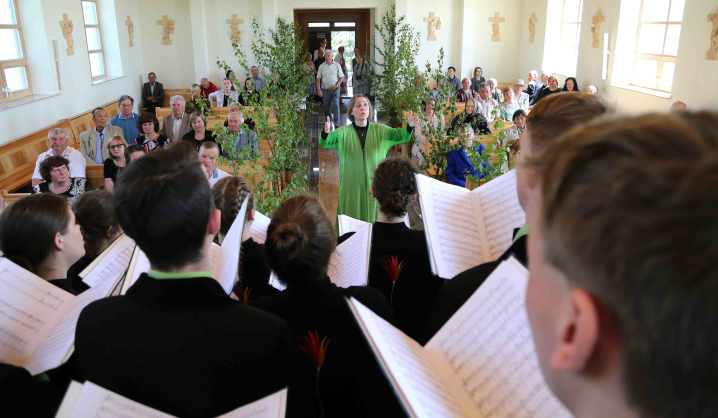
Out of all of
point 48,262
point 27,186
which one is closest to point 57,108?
point 27,186

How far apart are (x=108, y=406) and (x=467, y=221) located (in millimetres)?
1111

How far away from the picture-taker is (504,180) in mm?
1724

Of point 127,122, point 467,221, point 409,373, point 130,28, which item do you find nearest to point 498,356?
point 409,373

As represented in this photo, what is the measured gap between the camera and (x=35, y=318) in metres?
1.49

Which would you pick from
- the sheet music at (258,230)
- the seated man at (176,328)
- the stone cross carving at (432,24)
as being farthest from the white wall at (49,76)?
the stone cross carving at (432,24)

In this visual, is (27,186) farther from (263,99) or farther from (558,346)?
(558,346)

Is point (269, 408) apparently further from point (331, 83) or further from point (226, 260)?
point (331, 83)

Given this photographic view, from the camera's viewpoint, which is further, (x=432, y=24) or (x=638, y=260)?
(x=432, y=24)

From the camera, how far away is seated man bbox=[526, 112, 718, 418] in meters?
A: 0.42

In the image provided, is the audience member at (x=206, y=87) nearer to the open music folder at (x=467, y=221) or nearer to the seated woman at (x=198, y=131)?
the seated woman at (x=198, y=131)

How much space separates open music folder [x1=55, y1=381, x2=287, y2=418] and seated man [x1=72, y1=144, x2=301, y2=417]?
132 millimetres

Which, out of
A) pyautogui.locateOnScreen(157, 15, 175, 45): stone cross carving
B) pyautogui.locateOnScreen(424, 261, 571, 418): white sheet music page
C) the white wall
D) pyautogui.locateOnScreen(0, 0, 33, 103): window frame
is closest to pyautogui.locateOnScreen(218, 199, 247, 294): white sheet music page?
pyautogui.locateOnScreen(424, 261, 571, 418): white sheet music page

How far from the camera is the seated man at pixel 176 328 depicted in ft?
3.70

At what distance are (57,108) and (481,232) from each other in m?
9.21
